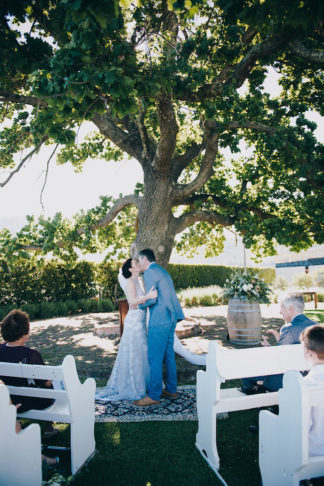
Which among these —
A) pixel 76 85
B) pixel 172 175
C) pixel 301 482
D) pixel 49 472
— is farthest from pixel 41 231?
pixel 301 482

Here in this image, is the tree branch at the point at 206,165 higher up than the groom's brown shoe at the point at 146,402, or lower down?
higher up

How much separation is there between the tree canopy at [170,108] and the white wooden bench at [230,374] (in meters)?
3.03

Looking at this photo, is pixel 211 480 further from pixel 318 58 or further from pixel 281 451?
pixel 318 58

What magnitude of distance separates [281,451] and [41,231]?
26.3ft

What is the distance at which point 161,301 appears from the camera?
5195 mm

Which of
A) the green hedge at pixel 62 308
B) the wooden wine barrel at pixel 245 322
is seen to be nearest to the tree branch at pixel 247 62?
the wooden wine barrel at pixel 245 322

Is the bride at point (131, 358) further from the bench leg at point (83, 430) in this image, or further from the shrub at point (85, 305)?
the shrub at point (85, 305)

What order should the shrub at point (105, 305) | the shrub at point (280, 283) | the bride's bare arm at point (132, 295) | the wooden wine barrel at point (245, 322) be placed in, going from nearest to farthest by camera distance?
the bride's bare arm at point (132, 295) → the wooden wine barrel at point (245, 322) → the shrub at point (105, 305) → the shrub at point (280, 283)

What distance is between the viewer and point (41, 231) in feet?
30.1

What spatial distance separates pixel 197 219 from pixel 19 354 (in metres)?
6.83

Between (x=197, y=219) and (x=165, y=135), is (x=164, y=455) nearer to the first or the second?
(x=165, y=135)

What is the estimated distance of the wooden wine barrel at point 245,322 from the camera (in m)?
8.52

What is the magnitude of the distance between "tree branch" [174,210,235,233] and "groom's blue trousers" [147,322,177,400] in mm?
4162

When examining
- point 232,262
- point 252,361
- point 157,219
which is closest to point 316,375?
point 252,361
